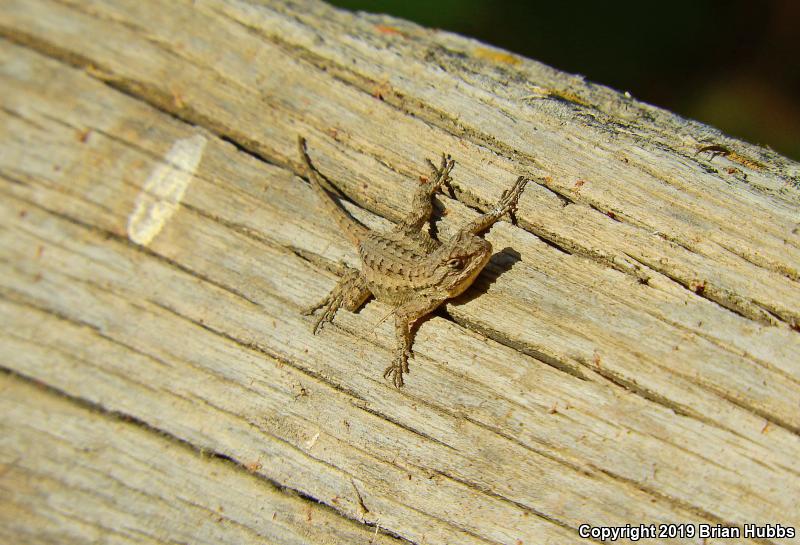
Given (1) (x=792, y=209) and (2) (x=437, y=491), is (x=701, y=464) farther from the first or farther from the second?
(1) (x=792, y=209)

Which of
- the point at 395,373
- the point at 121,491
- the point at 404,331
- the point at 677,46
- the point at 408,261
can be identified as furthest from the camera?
the point at 677,46

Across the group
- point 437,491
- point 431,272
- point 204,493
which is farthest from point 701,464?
point 204,493

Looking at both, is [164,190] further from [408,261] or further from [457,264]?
[457,264]

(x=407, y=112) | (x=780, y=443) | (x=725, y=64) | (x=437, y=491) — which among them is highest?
(x=725, y=64)

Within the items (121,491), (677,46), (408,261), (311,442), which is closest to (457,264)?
(408,261)

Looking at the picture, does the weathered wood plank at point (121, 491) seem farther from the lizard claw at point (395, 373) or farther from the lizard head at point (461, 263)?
the lizard head at point (461, 263)

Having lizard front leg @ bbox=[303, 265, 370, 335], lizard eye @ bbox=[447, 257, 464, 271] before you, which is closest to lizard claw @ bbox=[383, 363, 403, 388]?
lizard front leg @ bbox=[303, 265, 370, 335]

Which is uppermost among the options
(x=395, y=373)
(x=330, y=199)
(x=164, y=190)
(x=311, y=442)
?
(x=330, y=199)
